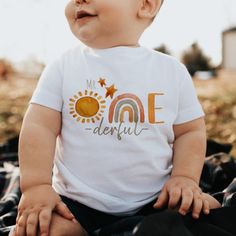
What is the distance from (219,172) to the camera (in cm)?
189

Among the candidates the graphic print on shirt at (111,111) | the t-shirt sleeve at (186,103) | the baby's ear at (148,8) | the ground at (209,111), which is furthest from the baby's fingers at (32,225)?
the ground at (209,111)

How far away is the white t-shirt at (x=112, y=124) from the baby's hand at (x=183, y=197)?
87 millimetres

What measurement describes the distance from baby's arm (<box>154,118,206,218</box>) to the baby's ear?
1.17ft

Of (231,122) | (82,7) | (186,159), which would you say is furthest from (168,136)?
(231,122)

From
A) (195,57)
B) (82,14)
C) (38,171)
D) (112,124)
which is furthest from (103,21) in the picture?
(195,57)

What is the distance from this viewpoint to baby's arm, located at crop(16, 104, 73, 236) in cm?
124

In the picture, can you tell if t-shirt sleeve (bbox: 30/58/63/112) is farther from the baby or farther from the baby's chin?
the baby's chin

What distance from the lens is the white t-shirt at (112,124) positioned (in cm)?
141

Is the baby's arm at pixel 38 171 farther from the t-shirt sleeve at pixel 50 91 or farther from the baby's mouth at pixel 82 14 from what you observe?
the baby's mouth at pixel 82 14

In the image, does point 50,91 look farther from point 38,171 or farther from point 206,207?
point 206,207

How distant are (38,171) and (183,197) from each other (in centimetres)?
40

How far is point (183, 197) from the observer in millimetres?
1318

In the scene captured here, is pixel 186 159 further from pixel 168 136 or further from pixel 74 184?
pixel 74 184

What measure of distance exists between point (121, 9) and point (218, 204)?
63 cm
